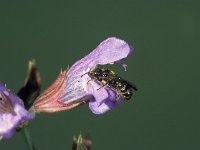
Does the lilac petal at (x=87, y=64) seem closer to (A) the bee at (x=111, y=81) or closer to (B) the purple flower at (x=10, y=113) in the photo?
(A) the bee at (x=111, y=81)

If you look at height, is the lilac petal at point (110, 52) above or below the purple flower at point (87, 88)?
above

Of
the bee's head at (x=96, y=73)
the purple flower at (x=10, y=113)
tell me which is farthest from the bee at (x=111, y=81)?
the purple flower at (x=10, y=113)

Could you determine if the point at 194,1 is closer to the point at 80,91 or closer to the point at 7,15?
the point at 7,15

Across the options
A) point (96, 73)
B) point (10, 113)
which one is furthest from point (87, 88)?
point (10, 113)

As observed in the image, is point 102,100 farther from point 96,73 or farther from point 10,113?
point 10,113

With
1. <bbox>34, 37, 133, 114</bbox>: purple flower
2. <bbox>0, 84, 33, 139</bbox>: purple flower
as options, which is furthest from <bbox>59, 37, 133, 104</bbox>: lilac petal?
<bbox>0, 84, 33, 139</bbox>: purple flower

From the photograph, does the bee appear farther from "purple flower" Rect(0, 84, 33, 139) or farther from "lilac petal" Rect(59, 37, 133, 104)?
"purple flower" Rect(0, 84, 33, 139)
